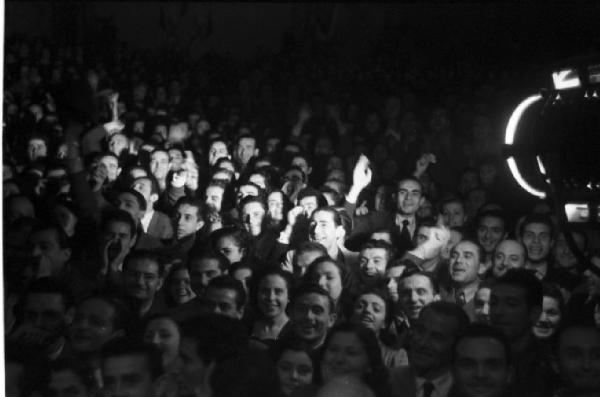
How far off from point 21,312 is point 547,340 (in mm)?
1253

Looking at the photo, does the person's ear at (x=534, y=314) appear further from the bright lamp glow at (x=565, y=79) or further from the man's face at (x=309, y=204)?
the man's face at (x=309, y=204)

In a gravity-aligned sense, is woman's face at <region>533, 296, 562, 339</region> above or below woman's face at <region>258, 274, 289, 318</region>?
below

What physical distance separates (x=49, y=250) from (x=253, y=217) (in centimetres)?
73

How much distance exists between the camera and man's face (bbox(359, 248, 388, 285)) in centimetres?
239

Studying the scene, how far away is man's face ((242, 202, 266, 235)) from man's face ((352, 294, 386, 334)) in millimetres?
742

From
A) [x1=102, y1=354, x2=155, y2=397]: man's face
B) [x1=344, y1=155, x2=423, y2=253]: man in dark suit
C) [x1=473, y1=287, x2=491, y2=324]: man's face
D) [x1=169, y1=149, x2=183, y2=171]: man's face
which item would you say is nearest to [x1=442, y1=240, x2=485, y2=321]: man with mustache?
[x1=473, y1=287, x2=491, y2=324]: man's face

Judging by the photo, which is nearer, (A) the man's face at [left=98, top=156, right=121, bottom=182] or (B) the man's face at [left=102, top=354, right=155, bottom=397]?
(B) the man's face at [left=102, top=354, right=155, bottom=397]

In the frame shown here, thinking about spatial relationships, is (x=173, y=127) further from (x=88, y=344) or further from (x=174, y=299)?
(x=88, y=344)

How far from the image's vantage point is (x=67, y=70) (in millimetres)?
4340

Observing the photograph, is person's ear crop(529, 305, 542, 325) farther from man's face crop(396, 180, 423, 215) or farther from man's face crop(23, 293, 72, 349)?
man's face crop(23, 293, 72, 349)

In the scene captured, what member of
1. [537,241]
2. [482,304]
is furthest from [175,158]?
[482,304]

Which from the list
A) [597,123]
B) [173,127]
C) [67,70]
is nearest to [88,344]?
[597,123]

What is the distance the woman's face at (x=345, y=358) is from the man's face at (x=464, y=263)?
0.61 metres

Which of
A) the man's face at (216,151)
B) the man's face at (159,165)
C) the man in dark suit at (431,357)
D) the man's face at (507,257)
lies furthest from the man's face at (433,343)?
the man's face at (216,151)
